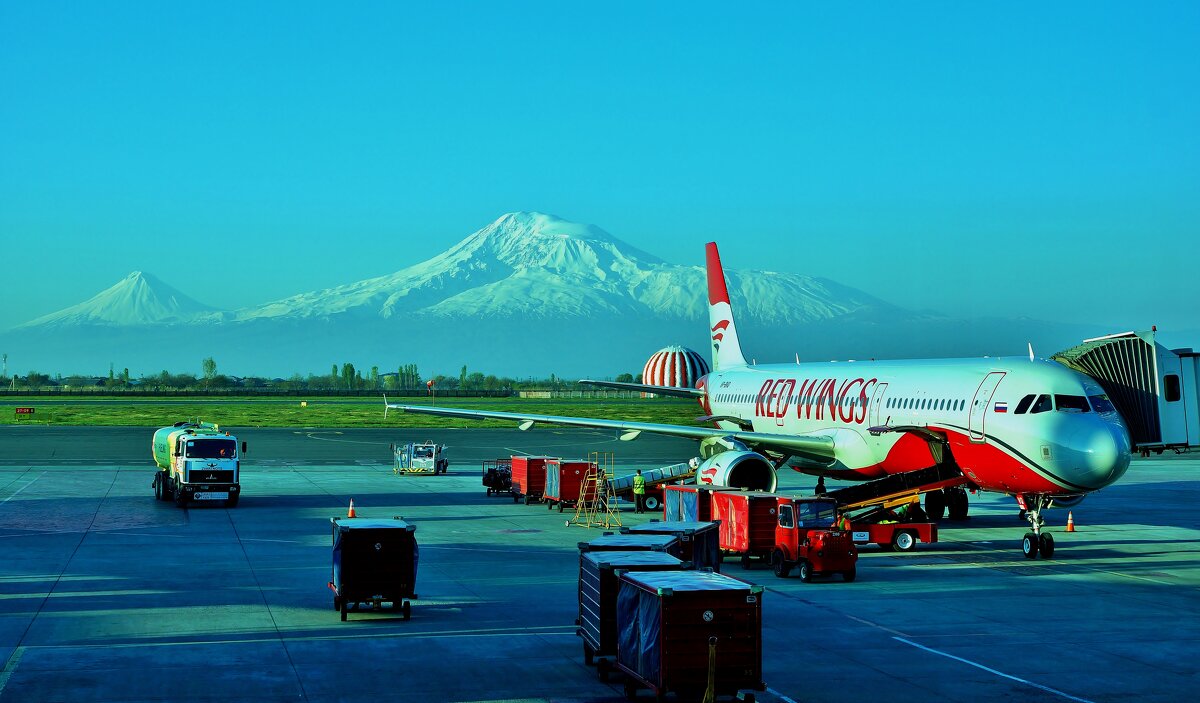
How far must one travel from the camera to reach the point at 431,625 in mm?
24781

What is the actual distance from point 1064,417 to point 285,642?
73.0 ft

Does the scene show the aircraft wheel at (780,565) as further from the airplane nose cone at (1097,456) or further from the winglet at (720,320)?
the winglet at (720,320)

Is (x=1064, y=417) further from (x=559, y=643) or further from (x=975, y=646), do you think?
(x=559, y=643)

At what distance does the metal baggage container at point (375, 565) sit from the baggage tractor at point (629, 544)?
4.05 m

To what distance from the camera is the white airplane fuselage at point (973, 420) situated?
1341 inches

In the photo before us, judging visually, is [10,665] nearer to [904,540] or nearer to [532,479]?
[904,540]

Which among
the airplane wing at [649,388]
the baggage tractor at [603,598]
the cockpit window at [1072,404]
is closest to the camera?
the baggage tractor at [603,598]

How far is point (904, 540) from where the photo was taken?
37656 millimetres

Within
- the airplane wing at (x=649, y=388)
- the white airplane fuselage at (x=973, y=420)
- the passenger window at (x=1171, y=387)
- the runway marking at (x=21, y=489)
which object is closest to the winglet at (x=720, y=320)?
the airplane wing at (x=649, y=388)

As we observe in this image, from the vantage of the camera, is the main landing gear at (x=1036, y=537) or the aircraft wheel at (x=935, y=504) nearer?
the main landing gear at (x=1036, y=537)

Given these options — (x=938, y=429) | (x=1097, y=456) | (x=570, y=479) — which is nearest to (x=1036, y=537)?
(x=1097, y=456)

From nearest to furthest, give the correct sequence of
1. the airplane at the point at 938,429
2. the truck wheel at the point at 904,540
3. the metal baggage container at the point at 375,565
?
the metal baggage container at the point at 375,565 → the airplane at the point at 938,429 → the truck wheel at the point at 904,540

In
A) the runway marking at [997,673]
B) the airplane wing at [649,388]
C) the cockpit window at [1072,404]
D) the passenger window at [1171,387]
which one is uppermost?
the airplane wing at [649,388]

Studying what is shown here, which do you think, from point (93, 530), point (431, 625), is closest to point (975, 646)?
point (431, 625)
